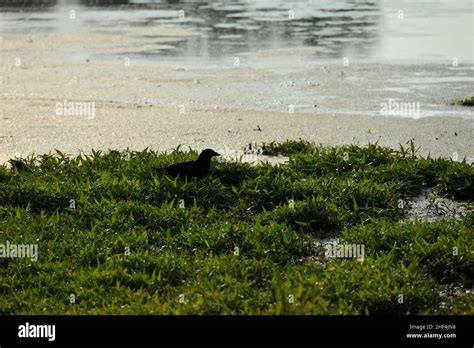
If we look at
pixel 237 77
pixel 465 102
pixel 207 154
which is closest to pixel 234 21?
pixel 237 77

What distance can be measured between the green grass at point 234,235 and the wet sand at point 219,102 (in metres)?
0.58

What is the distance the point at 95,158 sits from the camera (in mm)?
6082

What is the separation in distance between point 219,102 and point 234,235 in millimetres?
3541

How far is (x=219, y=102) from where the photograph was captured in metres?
8.15

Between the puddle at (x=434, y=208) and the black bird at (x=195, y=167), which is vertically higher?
the black bird at (x=195, y=167)

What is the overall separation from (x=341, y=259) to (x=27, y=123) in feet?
12.3

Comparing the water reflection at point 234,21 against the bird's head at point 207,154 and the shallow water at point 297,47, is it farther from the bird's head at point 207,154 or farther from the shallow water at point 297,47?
the bird's head at point 207,154

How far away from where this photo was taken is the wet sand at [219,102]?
690 centimetres

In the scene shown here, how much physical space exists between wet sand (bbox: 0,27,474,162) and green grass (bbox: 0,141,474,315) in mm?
580
